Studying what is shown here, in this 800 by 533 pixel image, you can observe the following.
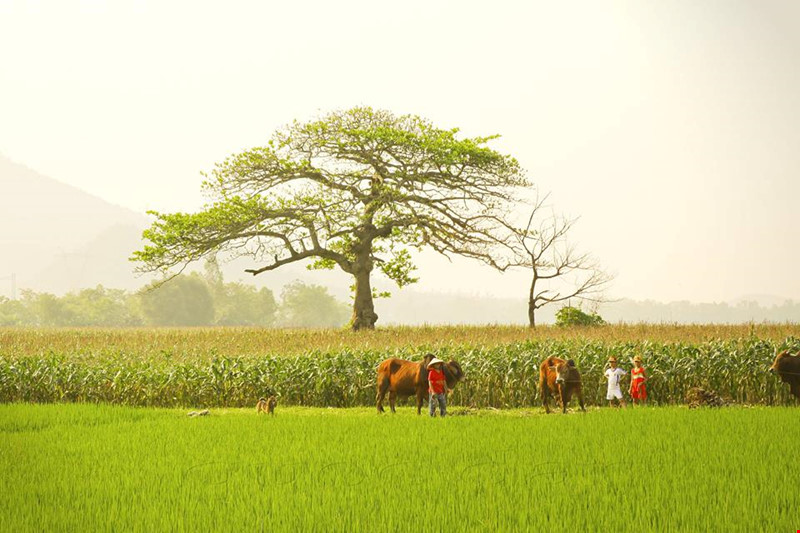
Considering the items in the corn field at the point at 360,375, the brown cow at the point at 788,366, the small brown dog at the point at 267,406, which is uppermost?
the brown cow at the point at 788,366

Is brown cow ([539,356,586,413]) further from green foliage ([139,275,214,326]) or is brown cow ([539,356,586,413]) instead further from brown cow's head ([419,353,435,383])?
green foliage ([139,275,214,326])

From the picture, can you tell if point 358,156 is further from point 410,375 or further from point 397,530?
point 397,530

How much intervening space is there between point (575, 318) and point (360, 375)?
20573 millimetres

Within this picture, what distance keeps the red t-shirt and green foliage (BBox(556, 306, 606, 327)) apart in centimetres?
2369

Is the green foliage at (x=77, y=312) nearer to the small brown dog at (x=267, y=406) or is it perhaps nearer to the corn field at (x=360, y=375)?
the corn field at (x=360, y=375)

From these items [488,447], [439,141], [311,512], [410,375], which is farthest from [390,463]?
[439,141]

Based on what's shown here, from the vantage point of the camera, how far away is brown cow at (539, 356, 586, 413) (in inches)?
635

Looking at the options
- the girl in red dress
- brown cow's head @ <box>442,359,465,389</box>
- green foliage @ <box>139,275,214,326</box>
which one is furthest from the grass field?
green foliage @ <box>139,275,214,326</box>

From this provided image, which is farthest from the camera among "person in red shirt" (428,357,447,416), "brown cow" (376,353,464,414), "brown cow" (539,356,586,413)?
"brown cow" (539,356,586,413)

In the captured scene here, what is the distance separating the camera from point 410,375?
1617 cm

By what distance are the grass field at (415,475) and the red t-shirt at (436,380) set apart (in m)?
0.70

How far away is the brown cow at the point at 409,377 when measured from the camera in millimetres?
15320

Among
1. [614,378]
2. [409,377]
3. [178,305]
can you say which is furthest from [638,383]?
[178,305]

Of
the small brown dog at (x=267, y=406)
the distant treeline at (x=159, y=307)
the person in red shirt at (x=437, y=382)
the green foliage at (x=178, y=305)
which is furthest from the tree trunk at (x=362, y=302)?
the green foliage at (x=178, y=305)
